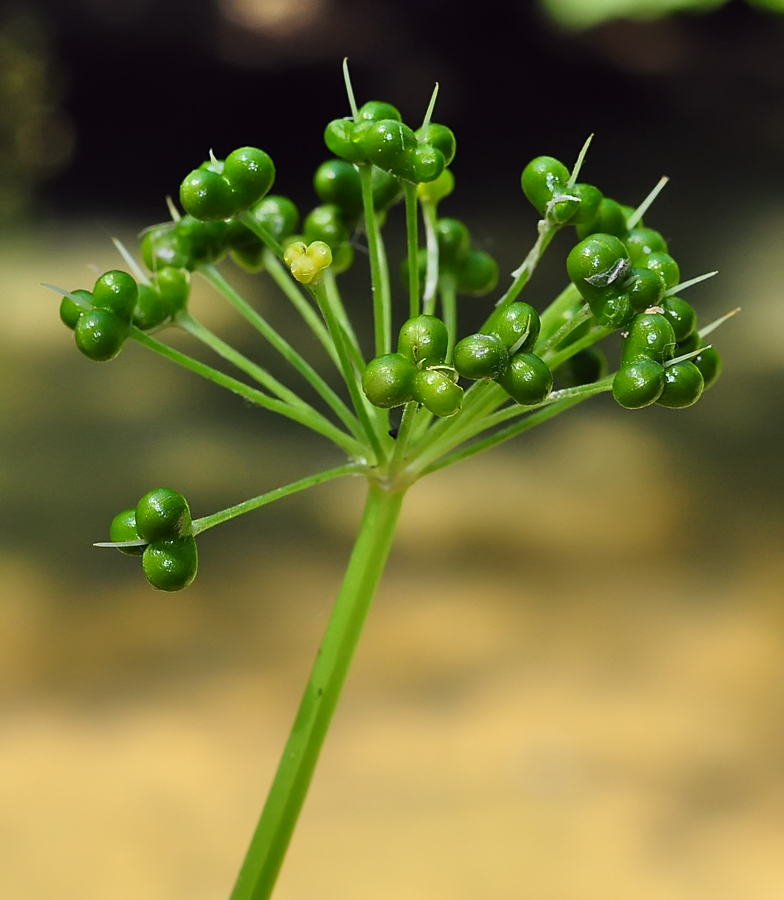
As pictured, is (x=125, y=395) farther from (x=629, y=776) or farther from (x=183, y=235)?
(x=183, y=235)

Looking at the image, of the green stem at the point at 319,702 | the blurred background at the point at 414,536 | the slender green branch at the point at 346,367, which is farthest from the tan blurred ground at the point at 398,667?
the slender green branch at the point at 346,367

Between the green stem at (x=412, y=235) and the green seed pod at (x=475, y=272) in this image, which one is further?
the green seed pod at (x=475, y=272)

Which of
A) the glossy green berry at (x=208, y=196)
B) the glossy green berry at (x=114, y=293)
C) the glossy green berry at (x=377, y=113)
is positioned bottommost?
the glossy green berry at (x=114, y=293)

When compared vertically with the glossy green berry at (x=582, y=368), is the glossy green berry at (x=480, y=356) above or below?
below

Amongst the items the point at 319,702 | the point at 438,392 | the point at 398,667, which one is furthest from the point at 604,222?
the point at 398,667

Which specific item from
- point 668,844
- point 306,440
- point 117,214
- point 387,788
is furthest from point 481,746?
point 117,214

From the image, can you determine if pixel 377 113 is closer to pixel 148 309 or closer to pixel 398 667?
pixel 148 309

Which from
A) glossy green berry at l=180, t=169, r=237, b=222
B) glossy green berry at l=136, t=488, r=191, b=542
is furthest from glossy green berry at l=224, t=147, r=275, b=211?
glossy green berry at l=136, t=488, r=191, b=542

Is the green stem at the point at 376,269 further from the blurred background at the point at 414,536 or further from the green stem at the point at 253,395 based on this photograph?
the blurred background at the point at 414,536

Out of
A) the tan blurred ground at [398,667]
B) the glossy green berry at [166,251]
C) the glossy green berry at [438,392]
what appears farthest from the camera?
the tan blurred ground at [398,667]
